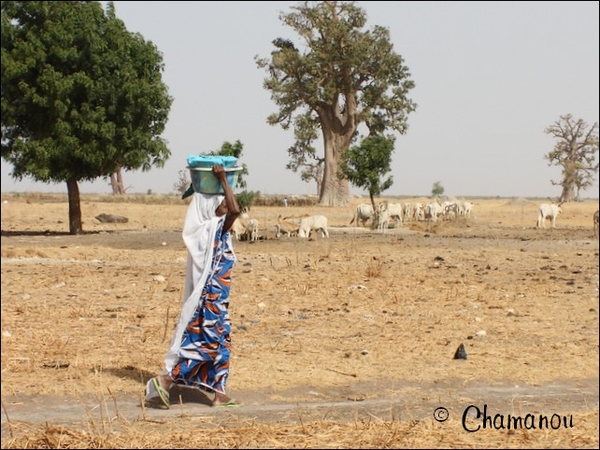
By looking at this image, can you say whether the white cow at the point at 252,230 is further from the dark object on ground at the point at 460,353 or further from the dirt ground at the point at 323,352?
the dark object on ground at the point at 460,353

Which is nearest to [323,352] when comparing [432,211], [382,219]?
[382,219]

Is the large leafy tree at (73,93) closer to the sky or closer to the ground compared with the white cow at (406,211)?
closer to the sky

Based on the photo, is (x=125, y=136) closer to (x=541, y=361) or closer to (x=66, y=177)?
(x=66, y=177)

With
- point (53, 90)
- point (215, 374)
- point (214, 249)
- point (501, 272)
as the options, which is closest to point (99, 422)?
point (215, 374)

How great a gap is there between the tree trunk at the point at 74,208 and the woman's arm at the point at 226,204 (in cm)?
1860

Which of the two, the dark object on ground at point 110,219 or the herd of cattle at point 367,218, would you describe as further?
the dark object on ground at point 110,219

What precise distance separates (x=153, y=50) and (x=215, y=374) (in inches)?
779

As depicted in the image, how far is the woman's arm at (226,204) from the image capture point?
→ 6.73 m

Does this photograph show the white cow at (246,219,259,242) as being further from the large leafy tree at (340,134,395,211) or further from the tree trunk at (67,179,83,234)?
the large leafy tree at (340,134,395,211)

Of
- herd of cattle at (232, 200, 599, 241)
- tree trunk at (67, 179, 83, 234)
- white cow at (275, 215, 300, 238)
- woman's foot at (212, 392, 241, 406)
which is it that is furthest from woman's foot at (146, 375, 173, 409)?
tree trunk at (67, 179, 83, 234)

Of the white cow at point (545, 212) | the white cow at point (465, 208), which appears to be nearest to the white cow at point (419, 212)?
the white cow at point (465, 208)

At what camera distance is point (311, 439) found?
19.2 feet
